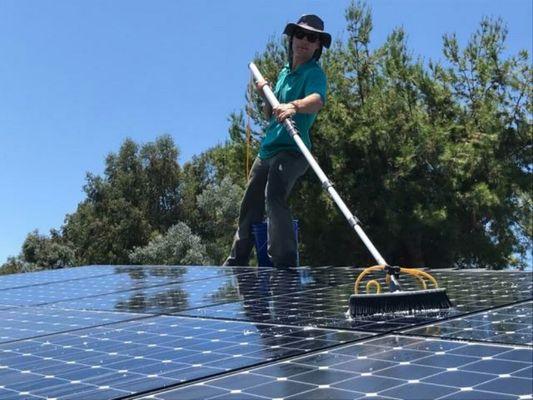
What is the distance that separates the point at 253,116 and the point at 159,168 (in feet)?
48.7

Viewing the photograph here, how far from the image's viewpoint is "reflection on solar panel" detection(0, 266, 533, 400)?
7.97 feet

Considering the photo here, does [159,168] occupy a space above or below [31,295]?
above

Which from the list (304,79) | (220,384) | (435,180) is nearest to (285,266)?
(304,79)

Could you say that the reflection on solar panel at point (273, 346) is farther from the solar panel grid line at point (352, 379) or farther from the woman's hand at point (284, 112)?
the woman's hand at point (284, 112)

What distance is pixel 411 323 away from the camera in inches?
133

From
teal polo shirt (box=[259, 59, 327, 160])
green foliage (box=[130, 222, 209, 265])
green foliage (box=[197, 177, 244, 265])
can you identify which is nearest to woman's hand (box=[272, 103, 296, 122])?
teal polo shirt (box=[259, 59, 327, 160])

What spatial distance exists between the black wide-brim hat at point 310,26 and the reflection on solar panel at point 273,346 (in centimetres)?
238

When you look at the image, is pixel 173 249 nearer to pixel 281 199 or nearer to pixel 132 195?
pixel 132 195

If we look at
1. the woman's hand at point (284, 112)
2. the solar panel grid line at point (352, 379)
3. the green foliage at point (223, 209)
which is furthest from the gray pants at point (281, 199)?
the green foliage at point (223, 209)

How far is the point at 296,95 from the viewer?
6.68m

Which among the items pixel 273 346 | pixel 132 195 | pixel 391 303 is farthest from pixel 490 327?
pixel 132 195

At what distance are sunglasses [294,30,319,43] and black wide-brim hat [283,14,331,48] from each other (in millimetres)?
42

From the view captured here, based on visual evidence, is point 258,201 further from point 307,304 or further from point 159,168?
point 159,168

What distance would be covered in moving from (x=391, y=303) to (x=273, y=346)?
2.75 ft
